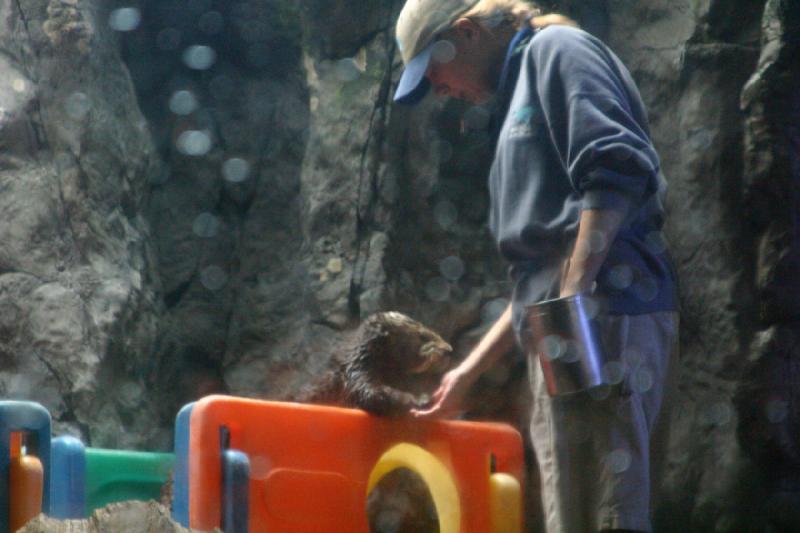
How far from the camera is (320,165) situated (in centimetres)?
594

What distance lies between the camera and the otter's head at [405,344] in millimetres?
3859

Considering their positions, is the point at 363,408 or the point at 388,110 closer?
the point at 363,408

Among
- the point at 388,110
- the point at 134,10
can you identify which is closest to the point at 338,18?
the point at 388,110

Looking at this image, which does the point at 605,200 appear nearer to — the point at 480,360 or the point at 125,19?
the point at 480,360

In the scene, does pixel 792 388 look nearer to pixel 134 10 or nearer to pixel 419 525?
pixel 419 525

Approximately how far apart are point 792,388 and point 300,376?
2473 millimetres

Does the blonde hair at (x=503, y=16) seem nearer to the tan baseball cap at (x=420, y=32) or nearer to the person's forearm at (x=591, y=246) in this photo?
the tan baseball cap at (x=420, y=32)

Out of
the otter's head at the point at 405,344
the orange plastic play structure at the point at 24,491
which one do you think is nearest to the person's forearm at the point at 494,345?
the otter's head at the point at 405,344

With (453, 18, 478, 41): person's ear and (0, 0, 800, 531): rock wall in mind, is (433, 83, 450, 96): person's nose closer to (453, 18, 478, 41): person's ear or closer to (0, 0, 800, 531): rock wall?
(453, 18, 478, 41): person's ear

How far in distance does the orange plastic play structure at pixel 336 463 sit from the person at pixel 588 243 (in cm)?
94

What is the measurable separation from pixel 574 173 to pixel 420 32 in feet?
2.35

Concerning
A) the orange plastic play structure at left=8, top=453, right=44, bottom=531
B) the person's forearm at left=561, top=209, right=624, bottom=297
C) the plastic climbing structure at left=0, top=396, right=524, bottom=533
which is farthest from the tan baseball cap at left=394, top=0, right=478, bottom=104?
the orange plastic play structure at left=8, top=453, right=44, bottom=531

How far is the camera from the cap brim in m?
2.79

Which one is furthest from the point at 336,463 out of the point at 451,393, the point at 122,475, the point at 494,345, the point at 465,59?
the point at 465,59
